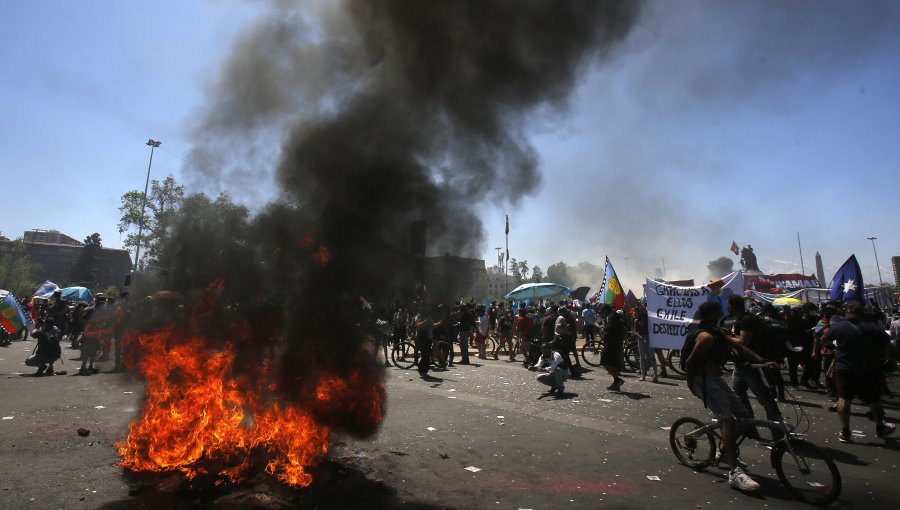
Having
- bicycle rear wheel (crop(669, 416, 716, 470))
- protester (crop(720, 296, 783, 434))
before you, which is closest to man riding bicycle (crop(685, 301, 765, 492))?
bicycle rear wheel (crop(669, 416, 716, 470))

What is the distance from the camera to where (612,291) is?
52.7 ft

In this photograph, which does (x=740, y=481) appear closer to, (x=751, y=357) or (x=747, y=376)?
(x=751, y=357)

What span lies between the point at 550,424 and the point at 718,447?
89.6 inches

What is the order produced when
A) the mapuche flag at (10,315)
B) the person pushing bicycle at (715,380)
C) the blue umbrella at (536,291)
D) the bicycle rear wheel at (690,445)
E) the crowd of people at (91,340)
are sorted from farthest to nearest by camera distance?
the blue umbrella at (536,291), the mapuche flag at (10,315), the crowd of people at (91,340), the bicycle rear wheel at (690,445), the person pushing bicycle at (715,380)

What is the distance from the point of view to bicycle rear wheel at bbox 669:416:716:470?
4921 millimetres

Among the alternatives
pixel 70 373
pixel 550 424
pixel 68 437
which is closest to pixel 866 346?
pixel 550 424

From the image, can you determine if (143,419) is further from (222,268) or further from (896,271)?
(896,271)

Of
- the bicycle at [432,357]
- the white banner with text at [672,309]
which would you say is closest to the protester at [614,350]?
the white banner with text at [672,309]

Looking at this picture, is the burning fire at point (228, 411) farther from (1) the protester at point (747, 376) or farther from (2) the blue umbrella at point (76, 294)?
(2) the blue umbrella at point (76, 294)

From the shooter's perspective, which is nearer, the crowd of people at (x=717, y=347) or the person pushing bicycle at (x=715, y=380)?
the person pushing bicycle at (x=715, y=380)

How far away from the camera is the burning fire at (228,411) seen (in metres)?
4.67

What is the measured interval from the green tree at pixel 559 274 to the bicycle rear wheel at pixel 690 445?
7831 cm

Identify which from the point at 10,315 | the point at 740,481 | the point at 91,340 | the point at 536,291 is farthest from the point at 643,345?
the point at 10,315

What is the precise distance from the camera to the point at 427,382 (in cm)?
1066
